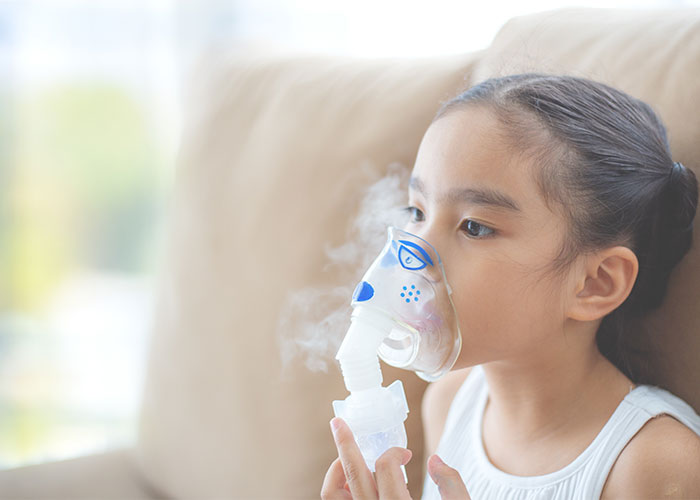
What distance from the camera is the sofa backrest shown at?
980 mm

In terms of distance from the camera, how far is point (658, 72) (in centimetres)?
96

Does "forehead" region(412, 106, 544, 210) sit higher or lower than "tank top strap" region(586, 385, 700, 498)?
higher

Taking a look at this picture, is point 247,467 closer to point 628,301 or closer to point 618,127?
point 628,301

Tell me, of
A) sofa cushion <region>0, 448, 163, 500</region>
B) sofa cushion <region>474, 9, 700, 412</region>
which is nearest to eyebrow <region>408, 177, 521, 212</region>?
sofa cushion <region>474, 9, 700, 412</region>

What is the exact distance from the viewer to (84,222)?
8.93 ft

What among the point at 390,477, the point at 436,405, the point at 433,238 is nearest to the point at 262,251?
the point at 436,405

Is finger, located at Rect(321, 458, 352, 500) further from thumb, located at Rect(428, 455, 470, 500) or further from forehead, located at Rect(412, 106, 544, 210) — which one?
A: forehead, located at Rect(412, 106, 544, 210)

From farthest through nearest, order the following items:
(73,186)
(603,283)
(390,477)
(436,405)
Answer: (73,186) → (436,405) → (603,283) → (390,477)

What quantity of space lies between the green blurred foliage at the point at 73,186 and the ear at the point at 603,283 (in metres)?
2.12

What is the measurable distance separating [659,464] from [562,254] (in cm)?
26

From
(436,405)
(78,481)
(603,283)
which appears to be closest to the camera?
(603,283)

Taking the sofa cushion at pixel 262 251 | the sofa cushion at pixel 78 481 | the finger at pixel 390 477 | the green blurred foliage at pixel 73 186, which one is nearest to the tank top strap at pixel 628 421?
the finger at pixel 390 477

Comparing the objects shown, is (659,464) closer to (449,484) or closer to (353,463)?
(449,484)

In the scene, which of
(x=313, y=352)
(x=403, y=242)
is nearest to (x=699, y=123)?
(x=403, y=242)
